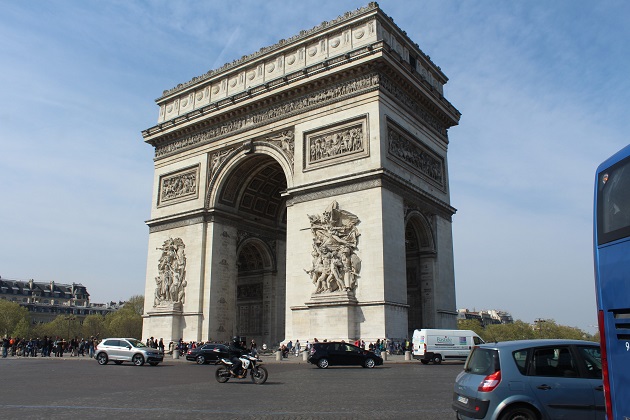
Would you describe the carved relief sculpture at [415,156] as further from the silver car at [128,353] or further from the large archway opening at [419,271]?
the silver car at [128,353]

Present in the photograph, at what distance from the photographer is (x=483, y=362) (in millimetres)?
7215

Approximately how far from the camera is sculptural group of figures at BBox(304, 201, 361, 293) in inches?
1002

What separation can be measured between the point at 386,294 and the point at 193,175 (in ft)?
51.8

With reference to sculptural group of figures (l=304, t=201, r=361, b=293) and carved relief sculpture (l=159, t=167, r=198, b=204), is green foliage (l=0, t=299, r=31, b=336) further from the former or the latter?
sculptural group of figures (l=304, t=201, r=361, b=293)

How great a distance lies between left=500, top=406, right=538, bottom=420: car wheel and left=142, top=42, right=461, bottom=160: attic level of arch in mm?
21541

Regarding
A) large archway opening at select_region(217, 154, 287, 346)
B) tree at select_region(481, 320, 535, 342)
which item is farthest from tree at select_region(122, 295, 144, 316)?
tree at select_region(481, 320, 535, 342)

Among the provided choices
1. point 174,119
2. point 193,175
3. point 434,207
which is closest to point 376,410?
point 434,207

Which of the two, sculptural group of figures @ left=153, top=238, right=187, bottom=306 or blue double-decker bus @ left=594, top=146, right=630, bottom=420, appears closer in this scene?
blue double-decker bus @ left=594, top=146, right=630, bottom=420

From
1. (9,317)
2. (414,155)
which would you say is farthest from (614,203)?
(9,317)

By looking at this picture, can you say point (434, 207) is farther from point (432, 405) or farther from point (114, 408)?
point (114, 408)

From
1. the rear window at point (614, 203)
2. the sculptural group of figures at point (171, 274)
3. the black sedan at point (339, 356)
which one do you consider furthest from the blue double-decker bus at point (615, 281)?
the sculptural group of figures at point (171, 274)

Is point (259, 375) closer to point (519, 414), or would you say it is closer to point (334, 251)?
point (519, 414)

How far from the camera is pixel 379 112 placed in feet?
86.5

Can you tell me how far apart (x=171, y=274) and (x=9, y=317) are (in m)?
62.4
